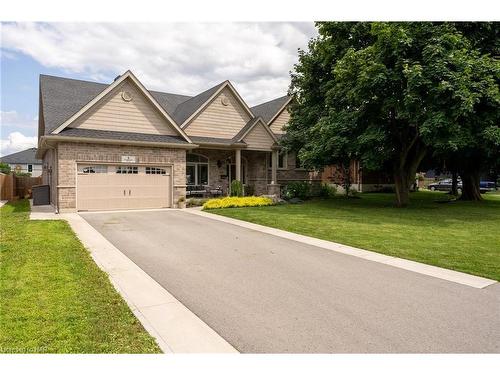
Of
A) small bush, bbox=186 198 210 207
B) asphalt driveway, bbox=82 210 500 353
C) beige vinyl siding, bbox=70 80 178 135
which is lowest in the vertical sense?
asphalt driveway, bbox=82 210 500 353

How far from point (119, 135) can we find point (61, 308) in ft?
45.2

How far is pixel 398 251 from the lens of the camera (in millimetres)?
8648

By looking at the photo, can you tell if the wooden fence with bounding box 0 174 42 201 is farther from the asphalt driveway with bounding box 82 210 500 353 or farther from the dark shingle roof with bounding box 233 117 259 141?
the asphalt driveway with bounding box 82 210 500 353

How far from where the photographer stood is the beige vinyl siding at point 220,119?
73.5 ft

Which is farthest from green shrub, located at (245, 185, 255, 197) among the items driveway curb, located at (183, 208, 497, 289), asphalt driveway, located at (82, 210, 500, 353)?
asphalt driveway, located at (82, 210, 500, 353)

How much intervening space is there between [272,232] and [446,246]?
4947 millimetres

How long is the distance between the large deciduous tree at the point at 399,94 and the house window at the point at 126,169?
29.4 ft

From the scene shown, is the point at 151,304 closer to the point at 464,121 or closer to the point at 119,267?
the point at 119,267

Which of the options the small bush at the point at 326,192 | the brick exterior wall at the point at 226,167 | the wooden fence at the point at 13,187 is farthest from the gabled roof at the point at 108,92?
the wooden fence at the point at 13,187

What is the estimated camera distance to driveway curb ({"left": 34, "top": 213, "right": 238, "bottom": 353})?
394cm

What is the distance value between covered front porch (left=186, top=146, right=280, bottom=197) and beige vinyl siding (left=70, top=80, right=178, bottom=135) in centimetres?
479

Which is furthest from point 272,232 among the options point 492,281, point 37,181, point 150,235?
point 37,181

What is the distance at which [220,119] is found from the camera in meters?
23.2

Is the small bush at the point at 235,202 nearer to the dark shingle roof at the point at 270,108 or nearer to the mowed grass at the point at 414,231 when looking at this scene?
the mowed grass at the point at 414,231
